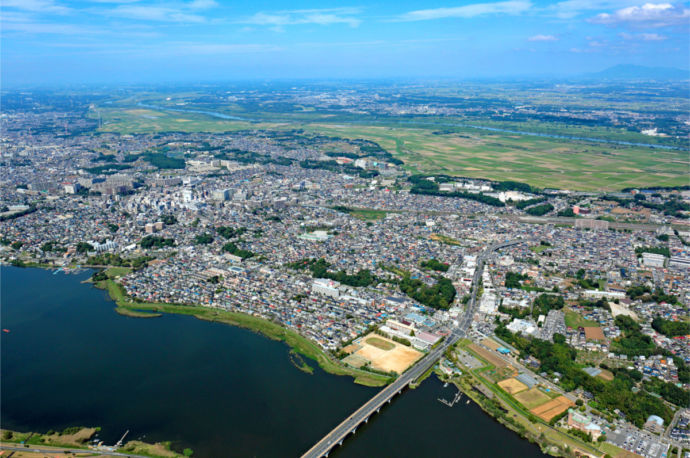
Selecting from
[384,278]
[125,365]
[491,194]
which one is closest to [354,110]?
[491,194]

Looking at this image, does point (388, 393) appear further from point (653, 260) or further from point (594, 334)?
point (653, 260)

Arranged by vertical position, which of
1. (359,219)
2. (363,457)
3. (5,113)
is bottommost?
(363,457)

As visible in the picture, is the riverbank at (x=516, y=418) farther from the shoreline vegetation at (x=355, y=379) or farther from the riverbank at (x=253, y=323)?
the riverbank at (x=253, y=323)

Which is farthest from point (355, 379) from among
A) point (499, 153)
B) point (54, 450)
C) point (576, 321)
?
point (499, 153)

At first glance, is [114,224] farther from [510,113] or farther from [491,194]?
[510,113]

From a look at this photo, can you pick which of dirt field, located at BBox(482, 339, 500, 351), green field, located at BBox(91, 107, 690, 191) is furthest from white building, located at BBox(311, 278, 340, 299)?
green field, located at BBox(91, 107, 690, 191)
